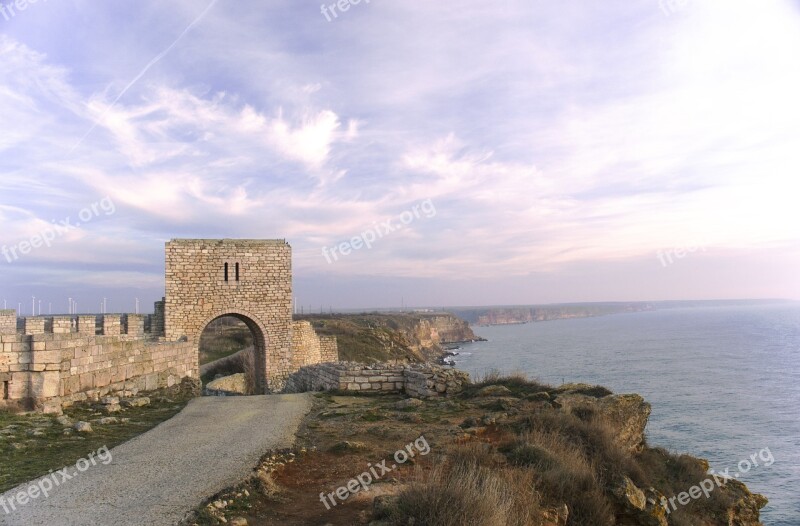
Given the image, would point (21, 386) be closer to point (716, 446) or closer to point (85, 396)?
point (85, 396)

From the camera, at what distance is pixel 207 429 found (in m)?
8.62

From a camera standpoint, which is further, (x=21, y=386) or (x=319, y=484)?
(x=21, y=386)

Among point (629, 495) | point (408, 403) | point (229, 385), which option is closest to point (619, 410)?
point (629, 495)

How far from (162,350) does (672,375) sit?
4428 centimetres

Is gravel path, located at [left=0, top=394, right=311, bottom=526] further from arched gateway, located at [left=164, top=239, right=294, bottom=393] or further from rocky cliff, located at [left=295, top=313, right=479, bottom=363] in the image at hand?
→ rocky cliff, located at [left=295, top=313, right=479, bottom=363]

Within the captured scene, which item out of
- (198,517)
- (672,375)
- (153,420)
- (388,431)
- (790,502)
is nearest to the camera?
(198,517)

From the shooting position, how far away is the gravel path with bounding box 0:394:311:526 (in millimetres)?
4859

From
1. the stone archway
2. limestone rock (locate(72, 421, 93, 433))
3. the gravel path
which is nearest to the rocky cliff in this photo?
the stone archway

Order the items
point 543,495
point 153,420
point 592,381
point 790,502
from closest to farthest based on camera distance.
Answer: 1. point 543,495
2. point 153,420
3. point 790,502
4. point 592,381

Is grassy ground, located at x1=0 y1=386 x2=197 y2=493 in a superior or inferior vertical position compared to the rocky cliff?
superior

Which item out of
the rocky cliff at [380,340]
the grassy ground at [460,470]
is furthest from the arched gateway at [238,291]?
the rocky cliff at [380,340]

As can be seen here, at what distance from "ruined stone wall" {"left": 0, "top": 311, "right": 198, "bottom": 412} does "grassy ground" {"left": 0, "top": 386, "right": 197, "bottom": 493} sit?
42cm

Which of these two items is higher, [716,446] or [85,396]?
[85,396]

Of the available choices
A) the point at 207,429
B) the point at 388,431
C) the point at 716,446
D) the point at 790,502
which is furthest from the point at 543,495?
the point at 716,446
